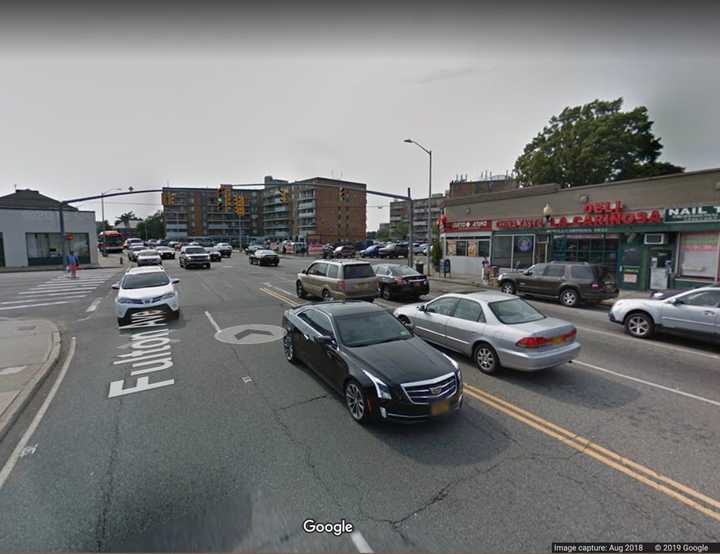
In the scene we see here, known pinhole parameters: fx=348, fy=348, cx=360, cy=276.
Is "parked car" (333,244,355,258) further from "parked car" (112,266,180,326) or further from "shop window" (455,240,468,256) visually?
"parked car" (112,266,180,326)

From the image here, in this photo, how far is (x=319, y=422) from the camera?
4.54 metres

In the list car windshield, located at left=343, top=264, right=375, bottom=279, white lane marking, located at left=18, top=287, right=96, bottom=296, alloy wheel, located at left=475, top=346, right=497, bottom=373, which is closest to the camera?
alloy wheel, located at left=475, top=346, right=497, bottom=373

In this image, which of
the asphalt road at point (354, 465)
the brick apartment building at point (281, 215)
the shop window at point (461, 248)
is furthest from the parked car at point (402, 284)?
the brick apartment building at point (281, 215)

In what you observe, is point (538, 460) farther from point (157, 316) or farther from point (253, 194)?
point (253, 194)

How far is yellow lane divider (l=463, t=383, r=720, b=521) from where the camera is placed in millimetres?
3160

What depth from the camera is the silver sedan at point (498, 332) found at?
5727 mm

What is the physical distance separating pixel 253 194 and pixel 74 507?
121 metres

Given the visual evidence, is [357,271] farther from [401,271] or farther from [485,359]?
[485,359]

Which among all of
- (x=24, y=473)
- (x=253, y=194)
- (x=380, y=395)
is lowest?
(x=24, y=473)

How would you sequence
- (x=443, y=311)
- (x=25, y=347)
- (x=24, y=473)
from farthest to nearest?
(x=25, y=347) < (x=443, y=311) < (x=24, y=473)

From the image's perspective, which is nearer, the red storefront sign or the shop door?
the shop door

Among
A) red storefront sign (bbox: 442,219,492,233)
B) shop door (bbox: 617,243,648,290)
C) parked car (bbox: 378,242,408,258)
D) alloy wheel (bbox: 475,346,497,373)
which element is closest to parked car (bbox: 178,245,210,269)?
red storefront sign (bbox: 442,219,492,233)

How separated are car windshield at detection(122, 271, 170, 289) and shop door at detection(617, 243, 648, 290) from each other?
62.8 ft

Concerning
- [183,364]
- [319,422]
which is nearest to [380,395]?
[319,422]
